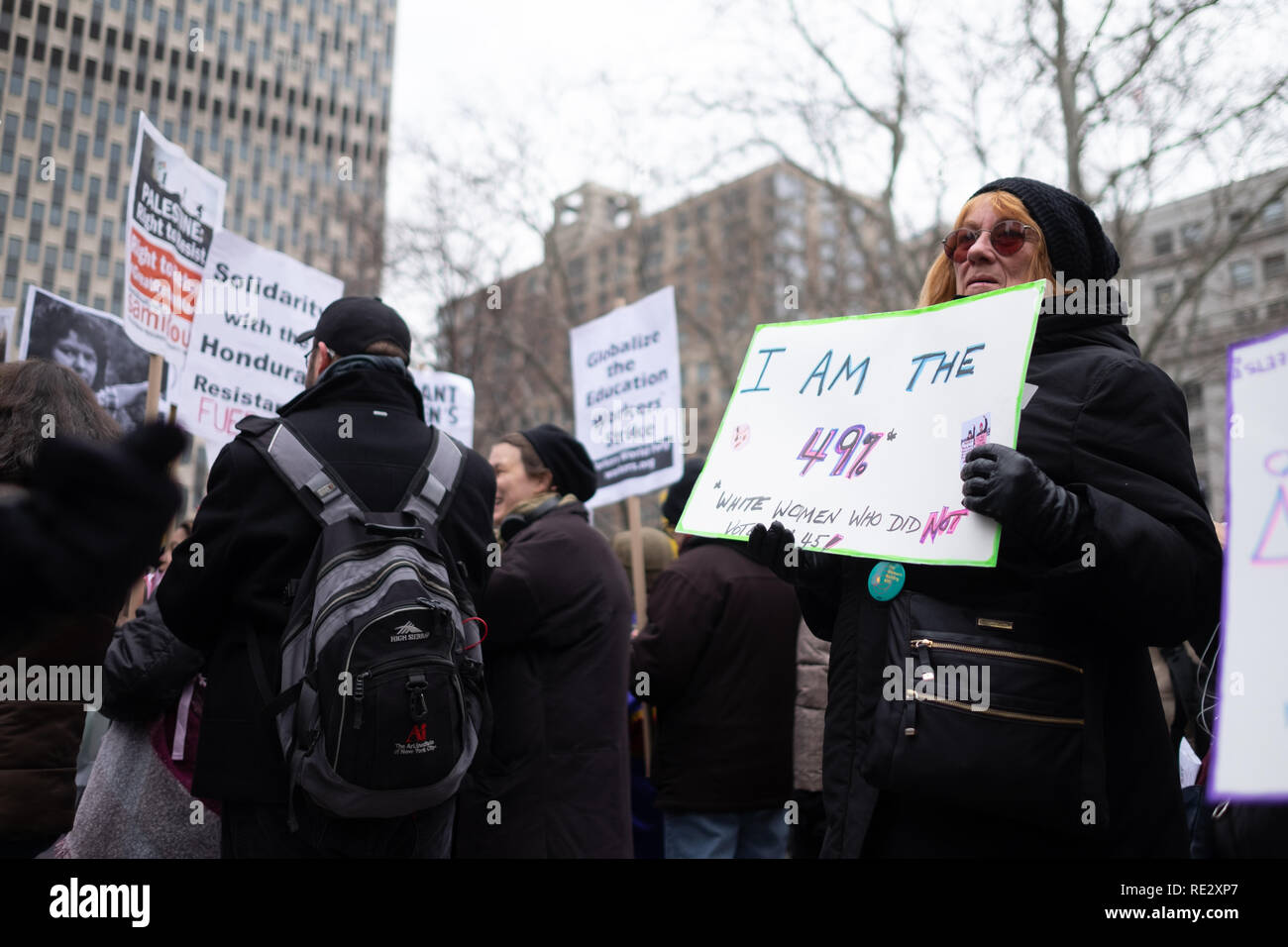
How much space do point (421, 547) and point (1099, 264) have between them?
5.61 ft

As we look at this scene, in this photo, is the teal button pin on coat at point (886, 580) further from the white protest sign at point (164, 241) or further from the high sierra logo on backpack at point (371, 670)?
the white protest sign at point (164, 241)

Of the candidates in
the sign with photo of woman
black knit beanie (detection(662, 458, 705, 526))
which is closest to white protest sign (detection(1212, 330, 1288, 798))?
black knit beanie (detection(662, 458, 705, 526))

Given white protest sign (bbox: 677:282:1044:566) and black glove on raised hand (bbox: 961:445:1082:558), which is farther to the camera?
white protest sign (bbox: 677:282:1044:566)

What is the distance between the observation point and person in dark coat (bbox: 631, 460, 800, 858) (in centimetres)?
428

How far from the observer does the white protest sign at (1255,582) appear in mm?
1138

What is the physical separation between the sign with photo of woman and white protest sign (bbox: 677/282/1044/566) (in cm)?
443

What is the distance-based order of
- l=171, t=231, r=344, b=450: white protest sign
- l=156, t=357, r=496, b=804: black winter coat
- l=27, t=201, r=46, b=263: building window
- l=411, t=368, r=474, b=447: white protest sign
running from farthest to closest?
l=27, t=201, r=46, b=263: building window < l=411, t=368, r=474, b=447: white protest sign < l=171, t=231, r=344, b=450: white protest sign < l=156, t=357, r=496, b=804: black winter coat

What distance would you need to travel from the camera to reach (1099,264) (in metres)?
2.20

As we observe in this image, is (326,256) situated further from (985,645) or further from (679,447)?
(985,645)

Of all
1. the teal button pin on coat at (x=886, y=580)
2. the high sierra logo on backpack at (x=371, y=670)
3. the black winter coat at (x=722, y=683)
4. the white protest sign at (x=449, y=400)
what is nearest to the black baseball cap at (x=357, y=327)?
the high sierra logo on backpack at (x=371, y=670)

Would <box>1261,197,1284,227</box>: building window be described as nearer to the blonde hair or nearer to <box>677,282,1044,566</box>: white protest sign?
the blonde hair

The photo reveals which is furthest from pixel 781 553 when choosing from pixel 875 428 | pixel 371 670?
pixel 371 670

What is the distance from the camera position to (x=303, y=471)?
2.55 m

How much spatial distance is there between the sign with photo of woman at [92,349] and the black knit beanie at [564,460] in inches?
108
